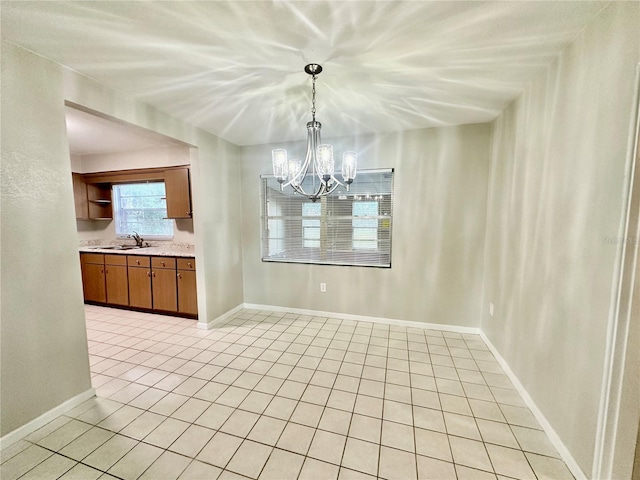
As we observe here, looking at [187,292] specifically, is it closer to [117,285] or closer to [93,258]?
[117,285]

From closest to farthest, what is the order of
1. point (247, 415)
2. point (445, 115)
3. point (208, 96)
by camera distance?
1. point (247, 415)
2. point (208, 96)
3. point (445, 115)

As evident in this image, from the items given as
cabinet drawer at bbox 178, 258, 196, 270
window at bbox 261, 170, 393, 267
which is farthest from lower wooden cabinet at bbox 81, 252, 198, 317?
window at bbox 261, 170, 393, 267

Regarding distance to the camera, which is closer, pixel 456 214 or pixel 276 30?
pixel 276 30

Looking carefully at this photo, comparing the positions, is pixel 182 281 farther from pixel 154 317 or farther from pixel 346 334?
pixel 346 334

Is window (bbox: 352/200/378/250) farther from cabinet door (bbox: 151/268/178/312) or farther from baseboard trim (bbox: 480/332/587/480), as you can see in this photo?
cabinet door (bbox: 151/268/178/312)

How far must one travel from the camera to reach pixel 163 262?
11.4 feet

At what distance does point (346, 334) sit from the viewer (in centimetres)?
304

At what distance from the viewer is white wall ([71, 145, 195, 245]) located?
385 cm

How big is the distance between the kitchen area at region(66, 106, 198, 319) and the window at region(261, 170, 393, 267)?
1.11m

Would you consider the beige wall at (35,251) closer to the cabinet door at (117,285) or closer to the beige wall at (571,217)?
the cabinet door at (117,285)

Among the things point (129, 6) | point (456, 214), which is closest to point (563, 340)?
point (456, 214)

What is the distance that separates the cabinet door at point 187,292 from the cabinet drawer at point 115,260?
3.19 ft

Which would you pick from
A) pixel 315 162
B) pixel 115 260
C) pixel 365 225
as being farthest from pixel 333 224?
pixel 115 260

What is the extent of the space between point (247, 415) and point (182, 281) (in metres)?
2.18
